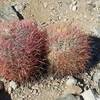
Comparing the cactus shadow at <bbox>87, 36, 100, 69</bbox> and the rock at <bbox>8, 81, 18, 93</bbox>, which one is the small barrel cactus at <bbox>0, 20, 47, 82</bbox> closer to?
the rock at <bbox>8, 81, 18, 93</bbox>

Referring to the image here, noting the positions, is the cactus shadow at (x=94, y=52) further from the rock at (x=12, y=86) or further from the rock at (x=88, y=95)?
the rock at (x=12, y=86)

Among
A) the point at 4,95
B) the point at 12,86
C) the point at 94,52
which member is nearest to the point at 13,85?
the point at 12,86

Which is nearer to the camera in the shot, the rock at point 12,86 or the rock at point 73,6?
the rock at point 12,86

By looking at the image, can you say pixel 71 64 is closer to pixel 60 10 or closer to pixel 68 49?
pixel 68 49

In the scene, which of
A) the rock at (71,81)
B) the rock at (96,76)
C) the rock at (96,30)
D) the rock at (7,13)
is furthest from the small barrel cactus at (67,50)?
the rock at (7,13)

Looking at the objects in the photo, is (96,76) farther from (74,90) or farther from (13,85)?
(13,85)

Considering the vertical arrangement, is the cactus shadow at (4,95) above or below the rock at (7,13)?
below
